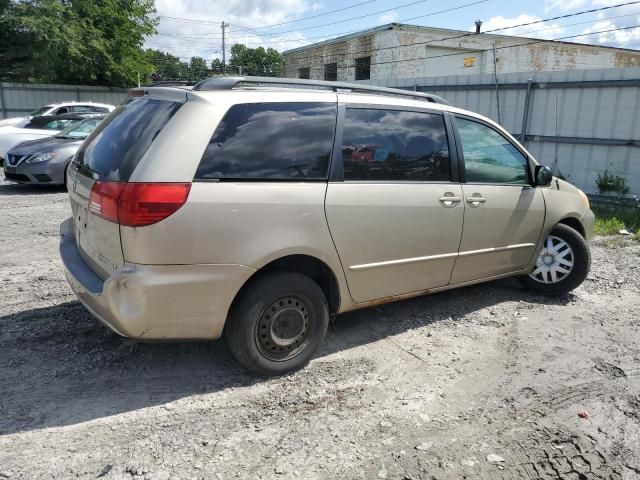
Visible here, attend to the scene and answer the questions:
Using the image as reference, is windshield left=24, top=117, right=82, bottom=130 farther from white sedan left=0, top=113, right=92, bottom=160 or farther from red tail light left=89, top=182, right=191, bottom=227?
red tail light left=89, top=182, right=191, bottom=227

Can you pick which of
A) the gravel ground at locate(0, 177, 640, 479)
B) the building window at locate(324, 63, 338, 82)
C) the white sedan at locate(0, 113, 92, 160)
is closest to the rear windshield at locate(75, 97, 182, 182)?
the gravel ground at locate(0, 177, 640, 479)

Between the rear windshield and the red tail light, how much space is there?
111 millimetres

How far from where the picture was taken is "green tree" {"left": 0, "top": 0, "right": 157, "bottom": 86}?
68.6ft

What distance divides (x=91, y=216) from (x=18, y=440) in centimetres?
130

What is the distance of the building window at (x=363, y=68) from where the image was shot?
28.2 m

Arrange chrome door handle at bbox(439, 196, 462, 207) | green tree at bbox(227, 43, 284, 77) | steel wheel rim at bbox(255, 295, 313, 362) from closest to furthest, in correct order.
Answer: steel wheel rim at bbox(255, 295, 313, 362) < chrome door handle at bbox(439, 196, 462, 207) < green tree at bbox(227, 43, 284, 77)

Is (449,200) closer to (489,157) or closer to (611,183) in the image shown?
(489,157)

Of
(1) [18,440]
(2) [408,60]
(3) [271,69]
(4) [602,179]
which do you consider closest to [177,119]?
(1) [18,440]

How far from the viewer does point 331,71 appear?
31.3 metres

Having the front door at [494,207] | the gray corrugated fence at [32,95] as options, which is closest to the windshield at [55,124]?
the gray corrugated fence at [32,95]

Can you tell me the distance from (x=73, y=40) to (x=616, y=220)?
21306 millimetres

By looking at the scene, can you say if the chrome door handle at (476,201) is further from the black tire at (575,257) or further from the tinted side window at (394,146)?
the black tire at (575,257)

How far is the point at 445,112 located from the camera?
4191 millimetres

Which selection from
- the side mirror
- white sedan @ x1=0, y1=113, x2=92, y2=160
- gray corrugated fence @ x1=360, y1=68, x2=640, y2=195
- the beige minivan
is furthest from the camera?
white sedan @ x1=0, y1=113, x2=92, y2=160
